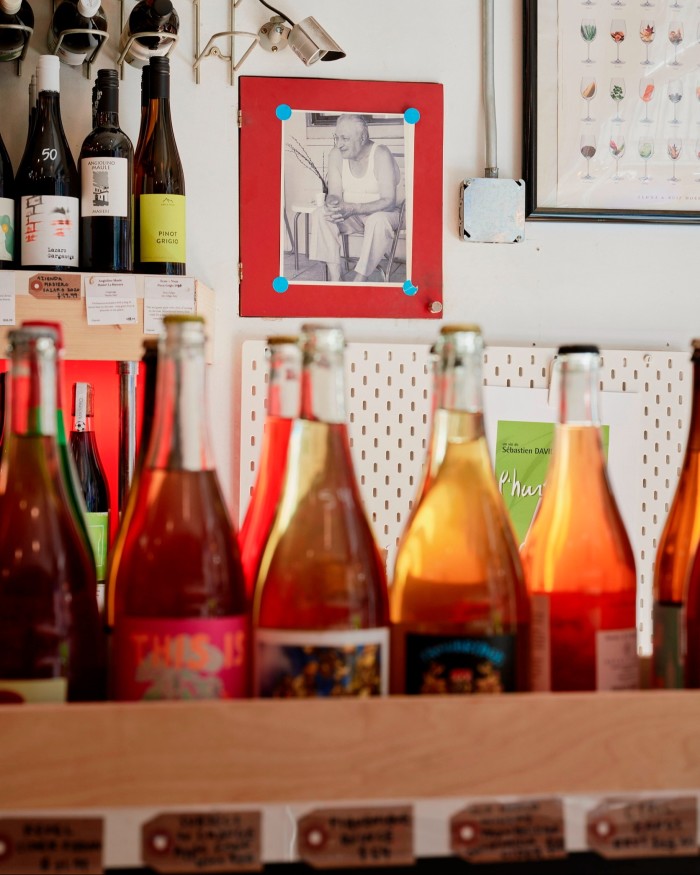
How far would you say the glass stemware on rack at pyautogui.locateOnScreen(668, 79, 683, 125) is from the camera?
7.25ft

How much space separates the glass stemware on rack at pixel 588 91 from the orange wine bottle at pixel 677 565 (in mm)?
1619

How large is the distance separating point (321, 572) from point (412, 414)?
1.50 metres

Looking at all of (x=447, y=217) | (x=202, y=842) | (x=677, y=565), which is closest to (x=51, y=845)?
(x=202, y=842)

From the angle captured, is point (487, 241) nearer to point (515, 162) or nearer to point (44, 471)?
point (515, 162)

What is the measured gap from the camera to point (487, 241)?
2162 mm

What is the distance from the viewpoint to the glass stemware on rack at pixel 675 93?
2.21 meters

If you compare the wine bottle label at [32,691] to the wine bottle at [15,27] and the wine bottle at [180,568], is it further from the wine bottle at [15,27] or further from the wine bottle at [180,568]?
the wine bottle at [15,27]

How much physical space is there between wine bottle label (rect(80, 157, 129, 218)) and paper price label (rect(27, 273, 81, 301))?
15 cm

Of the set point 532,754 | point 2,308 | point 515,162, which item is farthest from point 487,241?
point 532,754

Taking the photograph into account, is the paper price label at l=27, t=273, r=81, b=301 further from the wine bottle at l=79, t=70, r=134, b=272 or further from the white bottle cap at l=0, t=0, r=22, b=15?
the white bottle cap at l=0, t=0, r=22, b=15

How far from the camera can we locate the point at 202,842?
0.50 meters

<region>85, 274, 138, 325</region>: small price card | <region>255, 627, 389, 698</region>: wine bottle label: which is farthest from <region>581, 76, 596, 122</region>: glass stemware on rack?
<region>255, 627, 389, 698</region>: wine bottle label

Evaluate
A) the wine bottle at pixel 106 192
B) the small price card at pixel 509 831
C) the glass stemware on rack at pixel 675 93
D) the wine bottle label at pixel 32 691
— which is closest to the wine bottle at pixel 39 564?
the wine bottle label at pixel 32 691

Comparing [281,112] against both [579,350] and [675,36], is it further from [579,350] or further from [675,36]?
[579,350]
